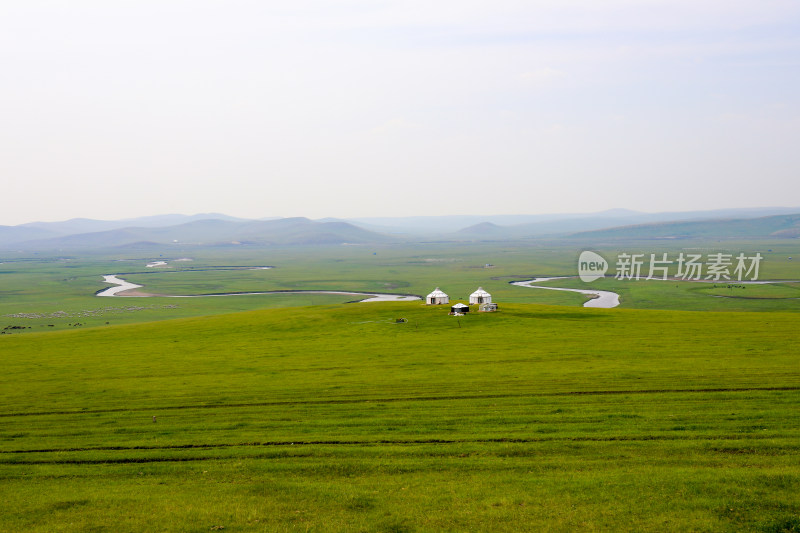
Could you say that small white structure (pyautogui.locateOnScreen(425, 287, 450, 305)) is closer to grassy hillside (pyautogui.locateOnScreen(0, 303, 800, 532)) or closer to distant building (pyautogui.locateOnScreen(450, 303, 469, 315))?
distant building (pyautogui.locateOnScreen(450, 303, 469, 315))

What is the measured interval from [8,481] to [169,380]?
2224cm

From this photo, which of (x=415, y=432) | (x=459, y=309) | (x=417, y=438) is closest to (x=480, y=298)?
(x=459, y=309)

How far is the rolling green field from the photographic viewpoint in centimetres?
2100

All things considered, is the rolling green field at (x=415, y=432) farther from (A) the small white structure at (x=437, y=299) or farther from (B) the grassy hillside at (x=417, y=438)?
(A) the small white structure at (x=437, y=299)

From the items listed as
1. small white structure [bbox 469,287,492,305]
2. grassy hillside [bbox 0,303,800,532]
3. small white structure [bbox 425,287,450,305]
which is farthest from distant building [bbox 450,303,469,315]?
grassy hillside [bbox 0,303,800,532]

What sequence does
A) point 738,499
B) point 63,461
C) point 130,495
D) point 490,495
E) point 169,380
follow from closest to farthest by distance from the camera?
point 738,499 → point 490,495 → point 130,495 → point 63,461 → point 169,380

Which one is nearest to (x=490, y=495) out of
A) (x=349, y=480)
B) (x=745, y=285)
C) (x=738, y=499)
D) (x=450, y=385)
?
(x=349, y=480)

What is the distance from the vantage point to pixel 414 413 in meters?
34.2

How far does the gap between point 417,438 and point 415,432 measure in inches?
41.9

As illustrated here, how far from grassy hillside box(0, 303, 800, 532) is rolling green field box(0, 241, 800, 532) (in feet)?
0.40

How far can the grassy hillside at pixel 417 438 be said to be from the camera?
2092 cm

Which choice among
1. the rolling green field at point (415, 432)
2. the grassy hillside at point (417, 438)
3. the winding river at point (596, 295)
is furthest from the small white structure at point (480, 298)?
the winding river at point (596, 295)

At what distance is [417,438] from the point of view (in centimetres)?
2931

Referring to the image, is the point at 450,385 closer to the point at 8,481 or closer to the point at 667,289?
the point at 8,481
